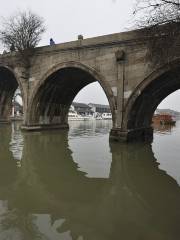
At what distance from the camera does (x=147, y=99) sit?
17.5 m

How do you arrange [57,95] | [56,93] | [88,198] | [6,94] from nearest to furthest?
[88,198] → [56,93] → [57,95] → [6,94]

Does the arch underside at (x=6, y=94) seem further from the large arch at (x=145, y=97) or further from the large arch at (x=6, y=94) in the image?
the large arch at (x=145, y=97)

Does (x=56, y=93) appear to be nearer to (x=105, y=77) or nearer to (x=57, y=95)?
(x=57, y=95)

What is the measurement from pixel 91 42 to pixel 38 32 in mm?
7085

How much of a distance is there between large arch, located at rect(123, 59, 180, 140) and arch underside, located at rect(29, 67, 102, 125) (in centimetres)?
544

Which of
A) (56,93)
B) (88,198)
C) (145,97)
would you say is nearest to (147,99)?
(145,97)

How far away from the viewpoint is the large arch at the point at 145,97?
15.0 metres

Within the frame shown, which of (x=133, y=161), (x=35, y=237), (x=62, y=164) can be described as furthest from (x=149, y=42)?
(x=35, y=237)

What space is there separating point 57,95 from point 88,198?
1846cm

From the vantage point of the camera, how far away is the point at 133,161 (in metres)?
11.5

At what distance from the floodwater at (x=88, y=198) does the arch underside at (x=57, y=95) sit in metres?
10.9

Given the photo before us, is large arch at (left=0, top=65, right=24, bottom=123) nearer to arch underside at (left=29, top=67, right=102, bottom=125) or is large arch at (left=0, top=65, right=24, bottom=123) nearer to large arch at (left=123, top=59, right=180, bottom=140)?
arch underside at (left=29, top=67, right=102, bottom=125)

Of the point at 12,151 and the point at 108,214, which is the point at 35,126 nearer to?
the point at 12,151

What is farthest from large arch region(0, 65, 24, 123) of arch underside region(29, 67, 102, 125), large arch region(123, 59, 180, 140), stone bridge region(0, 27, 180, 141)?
large arch region(123, 59, 180, 140)
